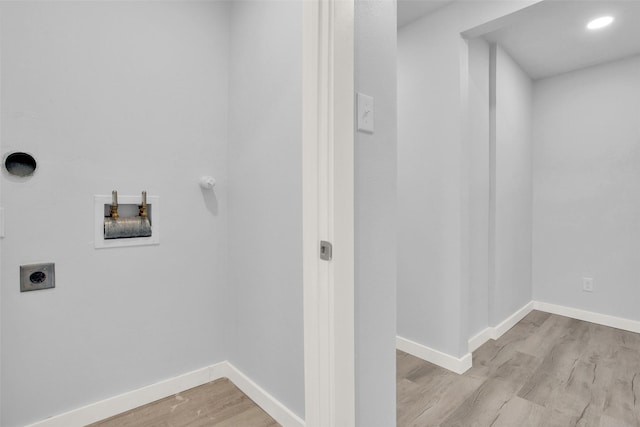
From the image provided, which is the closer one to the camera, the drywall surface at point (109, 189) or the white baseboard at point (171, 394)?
the drywall surface at point (109, 189)

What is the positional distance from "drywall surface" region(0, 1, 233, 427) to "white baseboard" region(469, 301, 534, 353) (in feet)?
6.04

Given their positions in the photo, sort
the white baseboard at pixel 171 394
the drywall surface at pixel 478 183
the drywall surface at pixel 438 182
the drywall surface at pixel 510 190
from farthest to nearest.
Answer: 1. the drywall surface at pixel 510 190
2. the drywall surface at pixel 478 183
3. the drywall surface at pixel 438 182
4. the white baseboard at pixel 171 394

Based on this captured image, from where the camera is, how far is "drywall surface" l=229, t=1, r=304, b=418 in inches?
61.2

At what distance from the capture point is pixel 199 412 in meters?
1.70

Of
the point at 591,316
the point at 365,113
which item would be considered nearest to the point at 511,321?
the point at 591,316

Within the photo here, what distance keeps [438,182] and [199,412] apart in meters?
2.01

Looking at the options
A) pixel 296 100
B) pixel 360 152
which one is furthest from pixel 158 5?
pixel 360 152

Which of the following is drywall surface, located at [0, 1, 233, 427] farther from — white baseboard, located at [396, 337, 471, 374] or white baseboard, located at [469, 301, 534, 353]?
white baseboard, located at [469, 301, 534, 353]

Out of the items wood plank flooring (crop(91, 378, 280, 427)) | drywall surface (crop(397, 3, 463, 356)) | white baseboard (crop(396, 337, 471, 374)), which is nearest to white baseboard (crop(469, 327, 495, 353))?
white baseboard (crop(396, 337, 471, 374))

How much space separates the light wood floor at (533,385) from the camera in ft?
5.64

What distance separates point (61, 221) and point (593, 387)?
10.1 ft

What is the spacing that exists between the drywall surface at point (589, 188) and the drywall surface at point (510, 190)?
0.15 meters

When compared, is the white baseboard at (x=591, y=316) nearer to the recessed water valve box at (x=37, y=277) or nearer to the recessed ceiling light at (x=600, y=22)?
the recessed ceiling light at (x=600, y=22)

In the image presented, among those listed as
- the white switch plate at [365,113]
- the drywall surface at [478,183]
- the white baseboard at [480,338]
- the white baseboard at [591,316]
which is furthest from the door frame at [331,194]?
the white baseboard at [591,316]
